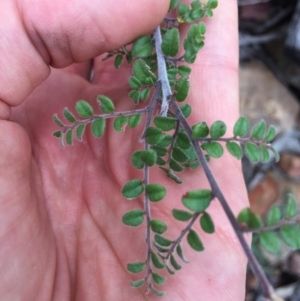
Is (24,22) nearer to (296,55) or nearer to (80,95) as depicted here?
(80,95)

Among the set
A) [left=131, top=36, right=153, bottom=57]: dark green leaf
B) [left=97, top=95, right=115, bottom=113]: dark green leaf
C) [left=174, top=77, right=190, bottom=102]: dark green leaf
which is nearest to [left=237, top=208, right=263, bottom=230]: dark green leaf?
[left=174, top=77, right=190, bottom=102]: dark green leaf

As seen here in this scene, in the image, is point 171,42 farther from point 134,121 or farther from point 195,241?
point 195,241

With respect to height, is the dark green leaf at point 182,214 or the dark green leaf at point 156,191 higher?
the dark green leaf at point 182,214

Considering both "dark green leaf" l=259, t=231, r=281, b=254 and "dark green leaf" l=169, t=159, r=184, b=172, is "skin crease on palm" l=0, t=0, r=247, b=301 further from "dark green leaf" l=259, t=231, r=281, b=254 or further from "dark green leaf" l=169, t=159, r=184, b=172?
"dark green leaf" l=259, t=231, r=281, b=254

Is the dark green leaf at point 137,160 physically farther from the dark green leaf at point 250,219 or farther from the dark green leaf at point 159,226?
the dark green leaf at point 250,219

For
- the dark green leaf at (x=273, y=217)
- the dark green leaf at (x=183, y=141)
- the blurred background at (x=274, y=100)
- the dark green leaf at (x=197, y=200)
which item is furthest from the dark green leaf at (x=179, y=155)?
the blurred background at (x=274, y=100)

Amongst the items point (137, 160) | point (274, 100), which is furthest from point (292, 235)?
point (274, 100)
